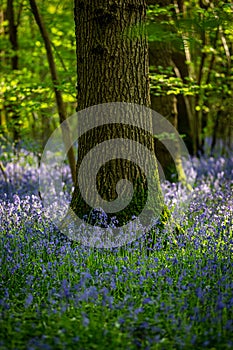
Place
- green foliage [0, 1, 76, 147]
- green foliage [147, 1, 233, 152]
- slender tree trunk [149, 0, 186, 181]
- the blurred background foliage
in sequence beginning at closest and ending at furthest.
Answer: green foliage [147, 1, 233, 152], the blurred background foliage, green foliage [0, 1, 76, 147], slender tree trunk [149, 0, 186, 181]

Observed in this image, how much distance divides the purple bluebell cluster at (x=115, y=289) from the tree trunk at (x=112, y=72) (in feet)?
2.02

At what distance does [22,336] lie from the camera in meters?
3.00

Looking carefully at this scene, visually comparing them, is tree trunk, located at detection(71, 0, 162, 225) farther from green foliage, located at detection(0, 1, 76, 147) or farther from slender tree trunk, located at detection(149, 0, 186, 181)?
slender tree trunk, located at detection(149, 0, 186, 181)

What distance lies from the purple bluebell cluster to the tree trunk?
24.2 inches

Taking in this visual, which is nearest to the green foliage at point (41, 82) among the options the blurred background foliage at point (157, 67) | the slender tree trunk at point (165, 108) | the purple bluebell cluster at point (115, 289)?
the blurred background foliage at point (157, 67)

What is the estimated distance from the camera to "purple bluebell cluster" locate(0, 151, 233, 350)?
308 cm

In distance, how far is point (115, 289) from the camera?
148 inches

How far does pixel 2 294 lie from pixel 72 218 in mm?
1392

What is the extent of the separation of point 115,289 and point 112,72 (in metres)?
2.17

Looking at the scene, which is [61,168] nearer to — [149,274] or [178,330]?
[149,274]

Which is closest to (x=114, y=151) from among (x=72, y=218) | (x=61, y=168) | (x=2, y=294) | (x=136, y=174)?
(x=136, y=174)

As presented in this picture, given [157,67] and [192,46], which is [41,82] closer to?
[157,67]

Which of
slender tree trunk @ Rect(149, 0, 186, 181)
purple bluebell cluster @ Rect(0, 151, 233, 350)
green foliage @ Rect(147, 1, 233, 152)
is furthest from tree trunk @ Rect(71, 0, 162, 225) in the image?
slender tree trunk @ Rect(149, 0, 186, 181)

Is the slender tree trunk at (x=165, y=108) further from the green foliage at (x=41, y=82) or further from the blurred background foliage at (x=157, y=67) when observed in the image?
the green foliage at (x=41, y=82)
